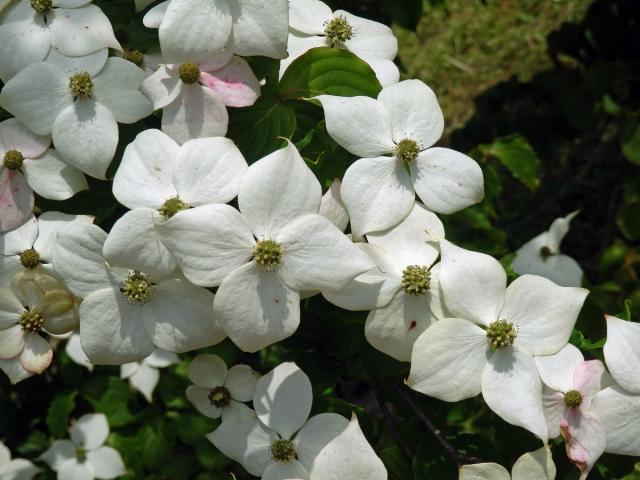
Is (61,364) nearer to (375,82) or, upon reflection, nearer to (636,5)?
(375,82)

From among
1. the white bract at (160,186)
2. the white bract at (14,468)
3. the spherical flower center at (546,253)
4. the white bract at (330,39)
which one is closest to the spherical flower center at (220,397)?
the white bract at (160,186)

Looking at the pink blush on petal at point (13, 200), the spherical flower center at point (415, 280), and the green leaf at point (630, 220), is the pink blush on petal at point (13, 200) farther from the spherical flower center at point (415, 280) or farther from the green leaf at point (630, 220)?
the green leaf at point (630, 220)

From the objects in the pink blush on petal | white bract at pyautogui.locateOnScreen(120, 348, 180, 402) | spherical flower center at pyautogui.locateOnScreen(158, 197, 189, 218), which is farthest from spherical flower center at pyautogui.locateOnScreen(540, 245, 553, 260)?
the pink blush on petal

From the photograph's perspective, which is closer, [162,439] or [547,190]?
[162,439]

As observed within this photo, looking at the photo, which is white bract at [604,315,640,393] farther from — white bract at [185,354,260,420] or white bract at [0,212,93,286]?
white bract at [0,212,93,286]

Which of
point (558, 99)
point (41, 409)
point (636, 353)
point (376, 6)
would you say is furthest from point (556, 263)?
point (41, 409)
